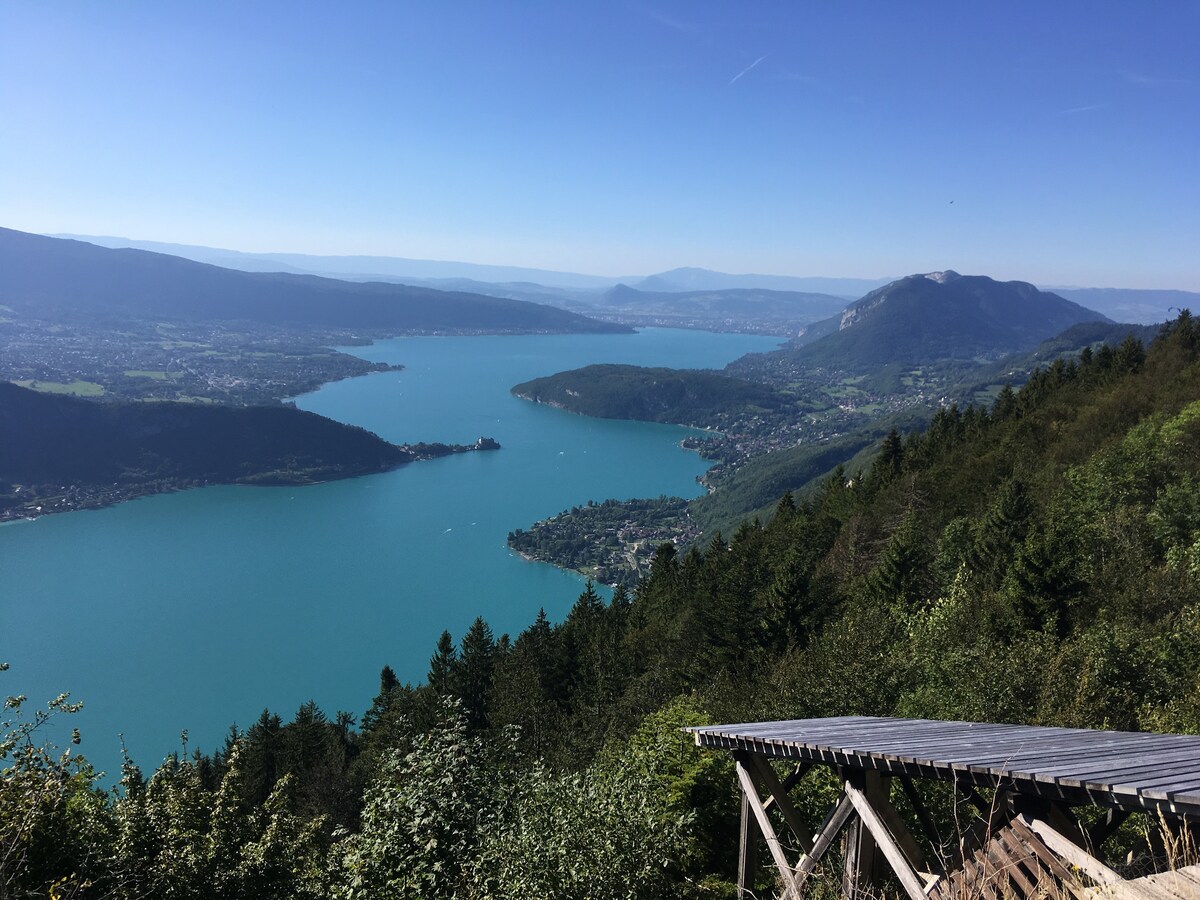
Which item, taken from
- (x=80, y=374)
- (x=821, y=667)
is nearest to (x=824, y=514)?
(x=821, y=667)

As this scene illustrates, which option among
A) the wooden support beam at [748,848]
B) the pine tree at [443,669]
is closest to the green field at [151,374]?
the pine tree at [443,669]

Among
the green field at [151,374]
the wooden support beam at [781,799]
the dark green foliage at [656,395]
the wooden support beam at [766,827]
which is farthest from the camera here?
the dark green foliage at [656,395]

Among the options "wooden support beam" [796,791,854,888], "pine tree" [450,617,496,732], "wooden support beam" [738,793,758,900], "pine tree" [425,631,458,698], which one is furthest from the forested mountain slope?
"wooden support beam" [796,791,854,888]

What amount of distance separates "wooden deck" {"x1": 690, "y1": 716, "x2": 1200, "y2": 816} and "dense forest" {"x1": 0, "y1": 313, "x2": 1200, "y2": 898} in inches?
81.5

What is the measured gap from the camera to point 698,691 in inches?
678

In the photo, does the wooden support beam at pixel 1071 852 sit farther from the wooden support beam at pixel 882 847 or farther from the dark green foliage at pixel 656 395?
the dark green foliage at pixel 656 395

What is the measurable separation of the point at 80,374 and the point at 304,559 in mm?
109637

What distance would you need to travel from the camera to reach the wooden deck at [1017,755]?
9.96ft

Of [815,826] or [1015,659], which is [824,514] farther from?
[815,826]

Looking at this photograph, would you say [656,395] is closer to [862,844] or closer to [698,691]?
[698,691]

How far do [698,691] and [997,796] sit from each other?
14323 mm

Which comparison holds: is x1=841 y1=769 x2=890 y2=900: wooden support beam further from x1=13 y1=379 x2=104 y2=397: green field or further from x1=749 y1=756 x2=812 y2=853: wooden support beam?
x1=13 y1=379 x2=104 y2=397: green field

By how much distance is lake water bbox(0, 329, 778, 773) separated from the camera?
48031 mm

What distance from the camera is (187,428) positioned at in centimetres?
10925
